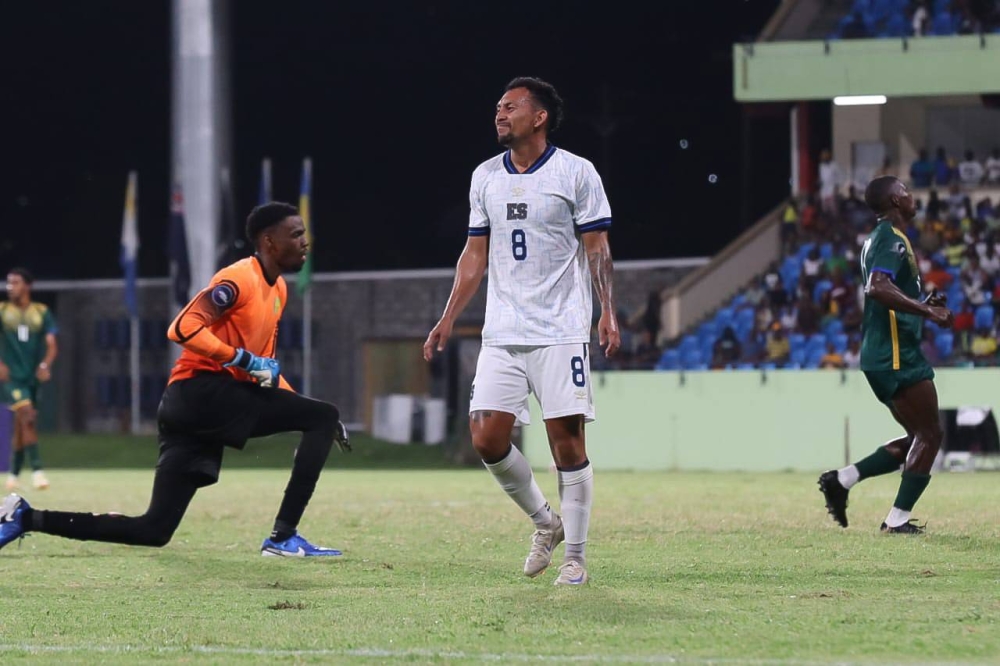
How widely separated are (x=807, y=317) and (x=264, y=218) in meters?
18.2

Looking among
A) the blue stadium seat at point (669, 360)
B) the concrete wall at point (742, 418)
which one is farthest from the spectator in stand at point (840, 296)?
the concrete wall at point (742, 418)

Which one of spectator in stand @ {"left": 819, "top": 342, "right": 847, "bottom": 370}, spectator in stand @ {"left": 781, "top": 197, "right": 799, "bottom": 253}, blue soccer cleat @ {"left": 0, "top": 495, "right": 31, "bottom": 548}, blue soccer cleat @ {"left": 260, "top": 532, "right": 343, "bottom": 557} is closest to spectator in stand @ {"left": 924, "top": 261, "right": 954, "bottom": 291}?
spectator in stand @ {"left": 819, "top": 342, "right": 847, "bottom": 370}

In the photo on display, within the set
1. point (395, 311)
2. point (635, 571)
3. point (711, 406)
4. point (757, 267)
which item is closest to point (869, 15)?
point (757, 267)

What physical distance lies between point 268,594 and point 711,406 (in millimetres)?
15541

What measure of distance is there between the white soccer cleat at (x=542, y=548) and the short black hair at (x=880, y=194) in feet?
10.7

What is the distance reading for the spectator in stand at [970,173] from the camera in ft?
99.9

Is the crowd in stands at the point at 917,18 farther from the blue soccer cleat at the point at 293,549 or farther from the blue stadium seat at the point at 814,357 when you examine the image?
the blue soccer cleat at the point at 293,549

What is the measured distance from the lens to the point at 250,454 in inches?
1166

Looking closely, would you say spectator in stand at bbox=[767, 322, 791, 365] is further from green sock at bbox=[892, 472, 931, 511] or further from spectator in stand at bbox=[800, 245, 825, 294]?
green sock at bbox=[892, 472, 931, 511]

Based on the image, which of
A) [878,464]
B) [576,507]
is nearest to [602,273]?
[576,507]

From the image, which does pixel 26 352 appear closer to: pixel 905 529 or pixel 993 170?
pixel 905 529

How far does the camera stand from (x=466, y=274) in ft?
26.9

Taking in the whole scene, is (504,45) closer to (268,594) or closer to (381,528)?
(381,528)

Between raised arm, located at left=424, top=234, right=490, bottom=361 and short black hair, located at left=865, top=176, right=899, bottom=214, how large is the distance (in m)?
3.15
